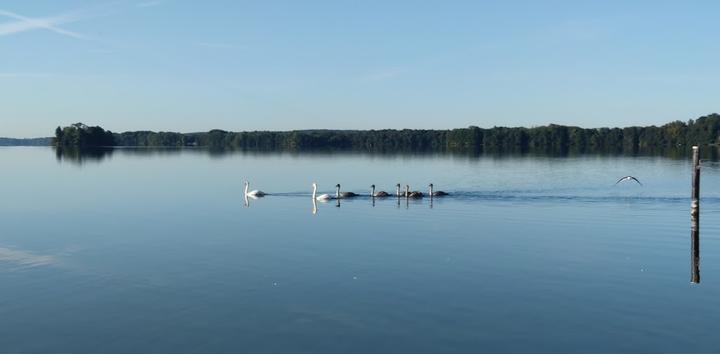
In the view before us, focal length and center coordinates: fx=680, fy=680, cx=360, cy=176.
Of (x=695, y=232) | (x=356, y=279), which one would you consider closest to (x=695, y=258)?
(x=695, y=232)

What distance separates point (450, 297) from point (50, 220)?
85.3 ft

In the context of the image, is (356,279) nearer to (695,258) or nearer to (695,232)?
(695,258)

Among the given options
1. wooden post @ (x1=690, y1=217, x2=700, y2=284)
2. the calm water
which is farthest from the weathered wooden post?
the calm water

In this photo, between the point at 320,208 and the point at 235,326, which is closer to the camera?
the point at 235,326

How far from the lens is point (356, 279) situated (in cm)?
2217

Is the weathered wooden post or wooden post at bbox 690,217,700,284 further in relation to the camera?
the weathered wooden post

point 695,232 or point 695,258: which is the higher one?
point 695,232

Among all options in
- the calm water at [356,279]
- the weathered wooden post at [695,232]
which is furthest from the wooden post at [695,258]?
the calm water at [356,279]

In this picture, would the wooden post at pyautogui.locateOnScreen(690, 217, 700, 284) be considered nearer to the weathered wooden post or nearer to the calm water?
the weathered wooden post

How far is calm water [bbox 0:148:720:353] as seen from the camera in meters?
16.2

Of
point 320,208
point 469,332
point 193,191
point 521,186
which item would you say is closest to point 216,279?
point 469,332

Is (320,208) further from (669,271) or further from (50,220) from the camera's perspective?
(669,271)

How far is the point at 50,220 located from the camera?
121 feet

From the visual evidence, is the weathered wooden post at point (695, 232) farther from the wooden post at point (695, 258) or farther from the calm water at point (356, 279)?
the calm water at point (356, 279)
